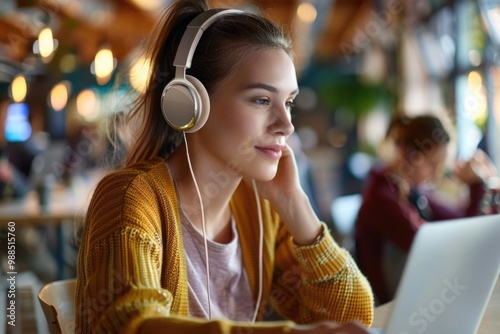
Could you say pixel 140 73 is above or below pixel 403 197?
above

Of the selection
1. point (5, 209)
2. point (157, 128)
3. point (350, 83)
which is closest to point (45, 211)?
point (5, 209)

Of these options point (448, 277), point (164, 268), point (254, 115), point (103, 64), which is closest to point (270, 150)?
point (254, 115)

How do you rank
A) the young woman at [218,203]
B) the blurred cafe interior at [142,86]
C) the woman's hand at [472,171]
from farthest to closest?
the blurred cafe interior at [142,86], the woman's hand at [472,171], the young woman at [218,203]

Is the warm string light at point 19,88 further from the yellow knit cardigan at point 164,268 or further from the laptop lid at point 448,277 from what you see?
the laptop lid at point 448,277

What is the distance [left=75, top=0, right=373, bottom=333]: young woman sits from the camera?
119 centimetres

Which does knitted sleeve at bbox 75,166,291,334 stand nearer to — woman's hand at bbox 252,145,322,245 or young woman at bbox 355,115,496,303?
woman's hand at bbox 252,145,322,245

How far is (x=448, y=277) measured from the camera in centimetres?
104

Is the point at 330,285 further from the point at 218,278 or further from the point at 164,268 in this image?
the point at 164,268

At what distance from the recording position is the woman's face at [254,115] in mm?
1312

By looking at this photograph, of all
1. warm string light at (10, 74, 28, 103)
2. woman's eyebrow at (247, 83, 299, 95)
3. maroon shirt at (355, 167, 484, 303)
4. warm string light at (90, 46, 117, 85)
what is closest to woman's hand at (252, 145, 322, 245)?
woman's eyebrow at (247, 83, 299, 95)

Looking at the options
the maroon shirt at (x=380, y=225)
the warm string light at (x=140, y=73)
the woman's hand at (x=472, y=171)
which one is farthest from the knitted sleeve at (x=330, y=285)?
the woman's hand at (x=472, y=171)

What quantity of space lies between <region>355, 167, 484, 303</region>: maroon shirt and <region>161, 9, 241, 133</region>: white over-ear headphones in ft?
4.55

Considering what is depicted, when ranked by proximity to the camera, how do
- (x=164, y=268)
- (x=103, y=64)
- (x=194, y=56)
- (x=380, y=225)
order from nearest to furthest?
(x=164, y=268) < (x=194, y=56) < (x=380, y=225) < (x=103, y=64)

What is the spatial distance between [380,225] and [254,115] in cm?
151
